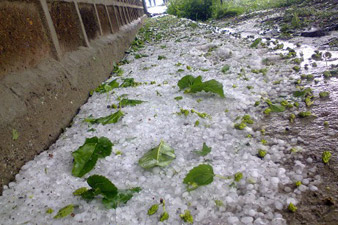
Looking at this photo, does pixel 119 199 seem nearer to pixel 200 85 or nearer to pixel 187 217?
pixel 187 217

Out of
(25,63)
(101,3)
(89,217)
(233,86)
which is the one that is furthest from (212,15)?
(89,217)

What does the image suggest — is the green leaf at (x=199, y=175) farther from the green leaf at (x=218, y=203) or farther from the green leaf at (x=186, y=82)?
the green leaf at (x=186, y=82)

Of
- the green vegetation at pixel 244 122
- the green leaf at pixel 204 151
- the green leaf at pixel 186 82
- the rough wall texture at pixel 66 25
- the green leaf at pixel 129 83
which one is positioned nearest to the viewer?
the green leaf at pixel 204 151

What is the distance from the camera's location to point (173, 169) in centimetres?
155

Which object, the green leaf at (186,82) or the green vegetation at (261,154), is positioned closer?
the green vegetation at (261,154)

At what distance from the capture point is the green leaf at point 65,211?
1.21 m

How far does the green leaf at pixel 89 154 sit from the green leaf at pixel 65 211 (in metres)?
0.27

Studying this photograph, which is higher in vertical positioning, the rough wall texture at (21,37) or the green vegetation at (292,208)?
the rough wall texture at (21,37)

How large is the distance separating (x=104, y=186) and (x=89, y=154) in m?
0.37

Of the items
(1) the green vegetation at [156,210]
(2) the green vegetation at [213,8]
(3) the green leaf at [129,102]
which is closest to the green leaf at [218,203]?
(1) the green vegetation at [156,210]

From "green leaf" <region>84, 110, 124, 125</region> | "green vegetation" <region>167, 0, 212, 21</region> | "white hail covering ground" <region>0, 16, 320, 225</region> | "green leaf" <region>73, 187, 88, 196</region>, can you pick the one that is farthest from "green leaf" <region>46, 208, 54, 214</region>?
"green vegetation" <region>167, 0, 212, 21</region>

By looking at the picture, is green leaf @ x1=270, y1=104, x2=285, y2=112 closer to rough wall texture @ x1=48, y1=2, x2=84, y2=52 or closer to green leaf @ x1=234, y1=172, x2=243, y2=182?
green leaf @ x1=234, y1=172, x2=243, y2=182

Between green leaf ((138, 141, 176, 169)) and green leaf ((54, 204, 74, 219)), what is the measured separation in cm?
47

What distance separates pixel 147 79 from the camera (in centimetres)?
328
